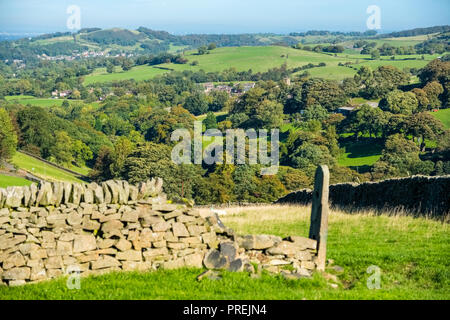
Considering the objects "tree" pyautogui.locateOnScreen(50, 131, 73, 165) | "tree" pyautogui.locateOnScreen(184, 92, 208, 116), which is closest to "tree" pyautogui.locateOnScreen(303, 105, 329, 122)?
"tree" pyautogui.locateOnScreen(184, 92, 208, 116)

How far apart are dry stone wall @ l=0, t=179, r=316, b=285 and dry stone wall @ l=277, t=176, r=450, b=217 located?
24.2ft

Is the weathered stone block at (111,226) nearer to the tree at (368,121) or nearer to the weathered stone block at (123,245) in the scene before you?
the weathered stone block at (123,245)

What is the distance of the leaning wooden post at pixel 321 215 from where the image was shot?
10625 mm

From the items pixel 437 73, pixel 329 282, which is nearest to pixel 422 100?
pixel 437 73

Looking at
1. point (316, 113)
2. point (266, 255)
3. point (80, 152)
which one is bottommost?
point (80, 152)

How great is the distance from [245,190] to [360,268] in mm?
60801

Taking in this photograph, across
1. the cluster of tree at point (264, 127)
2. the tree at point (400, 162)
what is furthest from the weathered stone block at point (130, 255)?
the tree at point (400, 162)

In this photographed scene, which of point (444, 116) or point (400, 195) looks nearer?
point (400, 195)

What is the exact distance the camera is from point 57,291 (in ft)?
28.7

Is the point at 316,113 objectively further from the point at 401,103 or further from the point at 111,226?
the point at 111,226

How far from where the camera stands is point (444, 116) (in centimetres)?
10206

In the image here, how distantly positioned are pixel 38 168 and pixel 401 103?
7472cm
